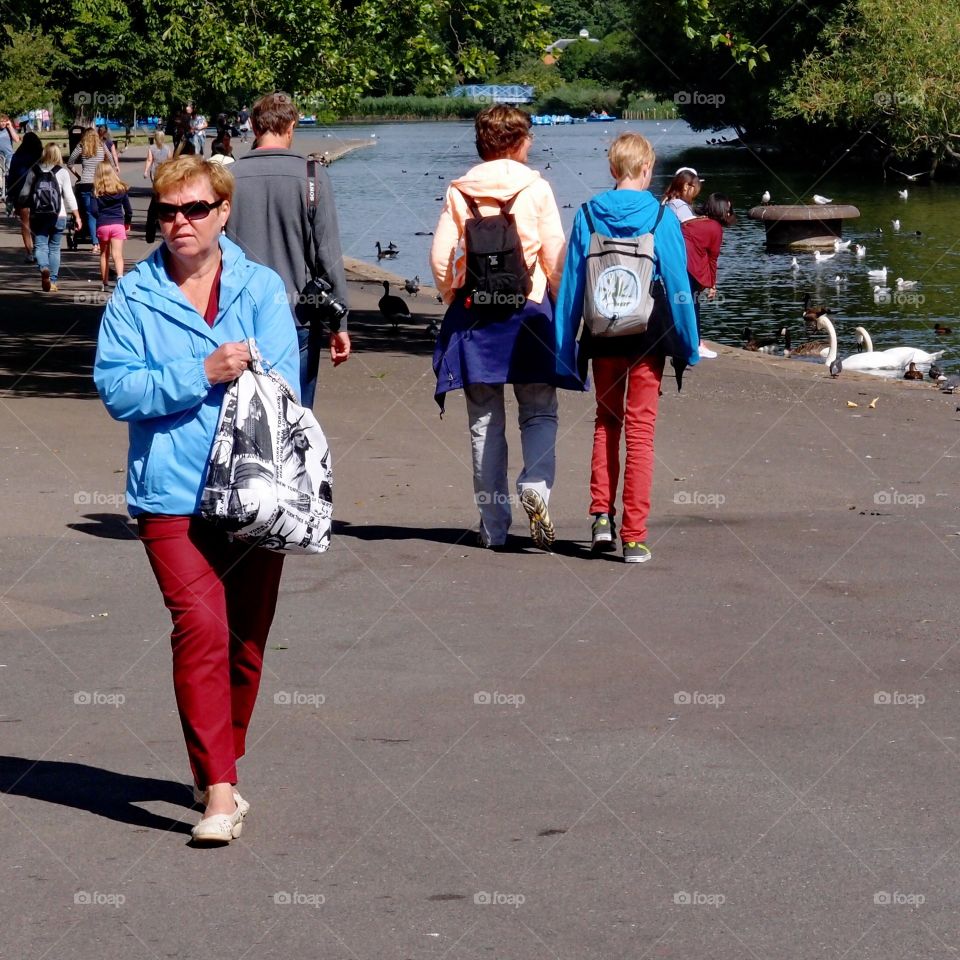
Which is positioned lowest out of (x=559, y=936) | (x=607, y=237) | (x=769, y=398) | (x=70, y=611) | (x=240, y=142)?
(x=240, y=142)

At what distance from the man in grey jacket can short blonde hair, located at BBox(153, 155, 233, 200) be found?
11.4 ft

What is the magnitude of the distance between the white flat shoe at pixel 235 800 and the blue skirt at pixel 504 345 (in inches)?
143

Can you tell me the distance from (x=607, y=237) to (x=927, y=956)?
4582mm

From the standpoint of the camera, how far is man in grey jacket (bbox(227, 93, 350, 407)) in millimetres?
7961

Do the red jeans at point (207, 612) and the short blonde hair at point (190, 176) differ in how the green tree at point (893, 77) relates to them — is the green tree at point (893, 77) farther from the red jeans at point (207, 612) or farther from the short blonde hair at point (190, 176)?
the red jeans at point (207, 612)

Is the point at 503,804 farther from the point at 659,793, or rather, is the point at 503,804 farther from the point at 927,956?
the point at 927,956

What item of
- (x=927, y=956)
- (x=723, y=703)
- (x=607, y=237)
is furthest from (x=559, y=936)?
(x=607, y=237)

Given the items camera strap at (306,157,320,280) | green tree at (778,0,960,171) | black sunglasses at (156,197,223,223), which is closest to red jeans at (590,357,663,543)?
camera strap at (306,157,320,280)

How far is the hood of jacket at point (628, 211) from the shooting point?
25.3ft

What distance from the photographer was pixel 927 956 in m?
3.74

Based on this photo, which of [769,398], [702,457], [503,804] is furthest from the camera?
[769,398]

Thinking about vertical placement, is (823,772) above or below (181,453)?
below

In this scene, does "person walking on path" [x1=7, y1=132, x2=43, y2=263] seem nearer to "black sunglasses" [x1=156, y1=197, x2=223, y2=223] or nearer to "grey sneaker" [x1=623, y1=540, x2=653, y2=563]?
"grey sneaker" [x1=623, y1=540, x2=653, y2=563]

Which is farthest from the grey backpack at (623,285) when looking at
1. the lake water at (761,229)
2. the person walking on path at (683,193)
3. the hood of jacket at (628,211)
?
the lake water at (761,229)
